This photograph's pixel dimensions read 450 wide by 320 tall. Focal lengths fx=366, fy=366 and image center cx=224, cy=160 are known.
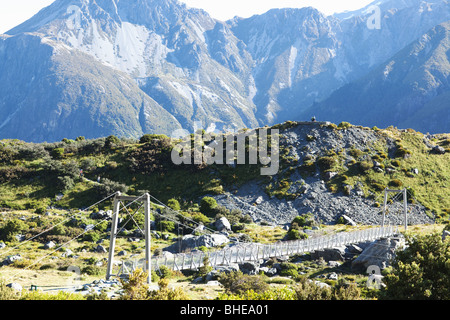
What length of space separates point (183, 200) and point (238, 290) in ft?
92.7

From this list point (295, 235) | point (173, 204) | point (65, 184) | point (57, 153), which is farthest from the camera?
point (57, 153)

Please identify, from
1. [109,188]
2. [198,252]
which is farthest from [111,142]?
[198,252]

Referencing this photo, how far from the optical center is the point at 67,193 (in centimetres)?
4497

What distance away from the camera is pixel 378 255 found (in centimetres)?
2906

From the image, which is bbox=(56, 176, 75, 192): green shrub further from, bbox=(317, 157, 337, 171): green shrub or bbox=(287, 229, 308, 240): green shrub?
bbox=(317, 157, 337, 171): green shrub

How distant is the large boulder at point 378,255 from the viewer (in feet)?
93.7

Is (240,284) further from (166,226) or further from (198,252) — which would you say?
(166,226)

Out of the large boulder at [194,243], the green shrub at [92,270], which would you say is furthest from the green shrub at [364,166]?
the green shrub at [92,270]

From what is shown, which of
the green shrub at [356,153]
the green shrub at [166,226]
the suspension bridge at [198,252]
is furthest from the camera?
the green shrub at [356,153]

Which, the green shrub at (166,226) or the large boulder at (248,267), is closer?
the large boulder at (248,267)

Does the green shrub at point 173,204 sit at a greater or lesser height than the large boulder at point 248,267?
greater

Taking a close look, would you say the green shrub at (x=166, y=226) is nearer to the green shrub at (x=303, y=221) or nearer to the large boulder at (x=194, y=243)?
the large boulder at (x=194, y=243)

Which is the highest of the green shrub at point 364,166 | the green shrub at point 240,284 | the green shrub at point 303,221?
the green shrub at point 364,166

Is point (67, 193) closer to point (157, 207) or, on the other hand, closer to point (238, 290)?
point (157, 207)
